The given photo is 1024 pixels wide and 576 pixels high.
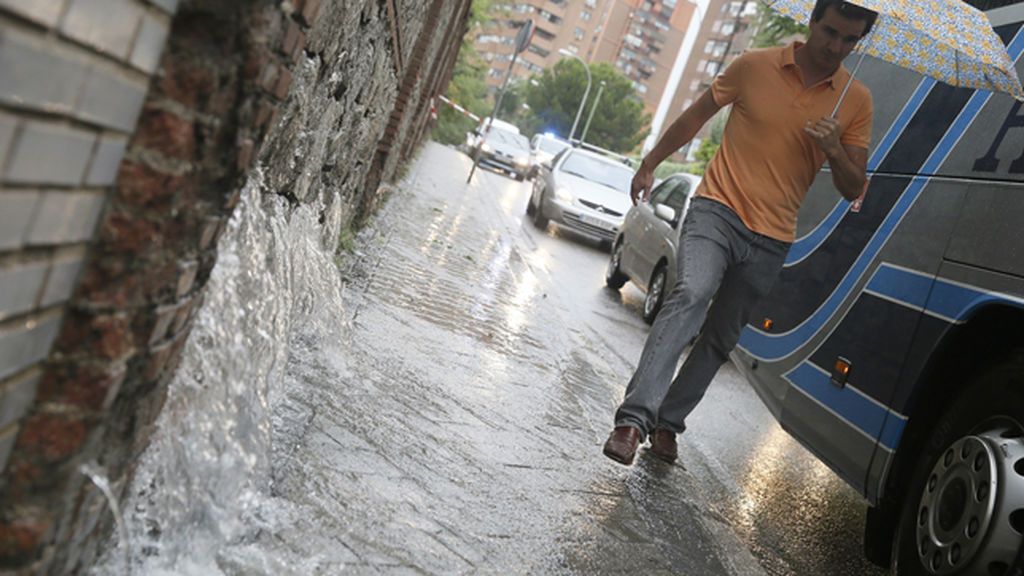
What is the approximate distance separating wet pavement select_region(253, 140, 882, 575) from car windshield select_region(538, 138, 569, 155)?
87.2ft

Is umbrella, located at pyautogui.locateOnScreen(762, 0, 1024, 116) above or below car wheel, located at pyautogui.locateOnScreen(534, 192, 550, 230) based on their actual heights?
above

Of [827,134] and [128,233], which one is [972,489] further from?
[128,233]

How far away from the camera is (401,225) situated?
10.7 meters

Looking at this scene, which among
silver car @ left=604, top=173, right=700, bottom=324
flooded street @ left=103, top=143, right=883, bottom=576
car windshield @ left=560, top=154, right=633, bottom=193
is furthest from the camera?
car windshield @ left=560, top=154, right=633, bottom=193

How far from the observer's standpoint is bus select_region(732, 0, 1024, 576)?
3.55 metres

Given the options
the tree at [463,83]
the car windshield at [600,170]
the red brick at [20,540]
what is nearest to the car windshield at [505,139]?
the tree at [463,83]

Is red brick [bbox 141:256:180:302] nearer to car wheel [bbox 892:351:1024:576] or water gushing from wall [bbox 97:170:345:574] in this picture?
water gushing from wall [bbox 97:170:345:574]

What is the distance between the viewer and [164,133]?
184 centimetres

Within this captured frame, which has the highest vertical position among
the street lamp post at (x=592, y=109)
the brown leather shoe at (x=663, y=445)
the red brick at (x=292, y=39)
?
the street lamp post at (x=592, y=109)

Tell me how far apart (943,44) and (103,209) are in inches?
159

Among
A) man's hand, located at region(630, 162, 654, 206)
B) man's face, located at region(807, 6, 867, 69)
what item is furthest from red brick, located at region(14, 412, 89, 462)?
man's face, located at region(807, 6, 867, 69)

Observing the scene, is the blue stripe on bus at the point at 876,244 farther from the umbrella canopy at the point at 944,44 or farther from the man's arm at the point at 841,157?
the man's arm at the point at 841,157

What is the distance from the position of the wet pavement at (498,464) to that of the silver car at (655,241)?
1.80 metres

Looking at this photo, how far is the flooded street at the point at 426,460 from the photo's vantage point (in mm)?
2736
